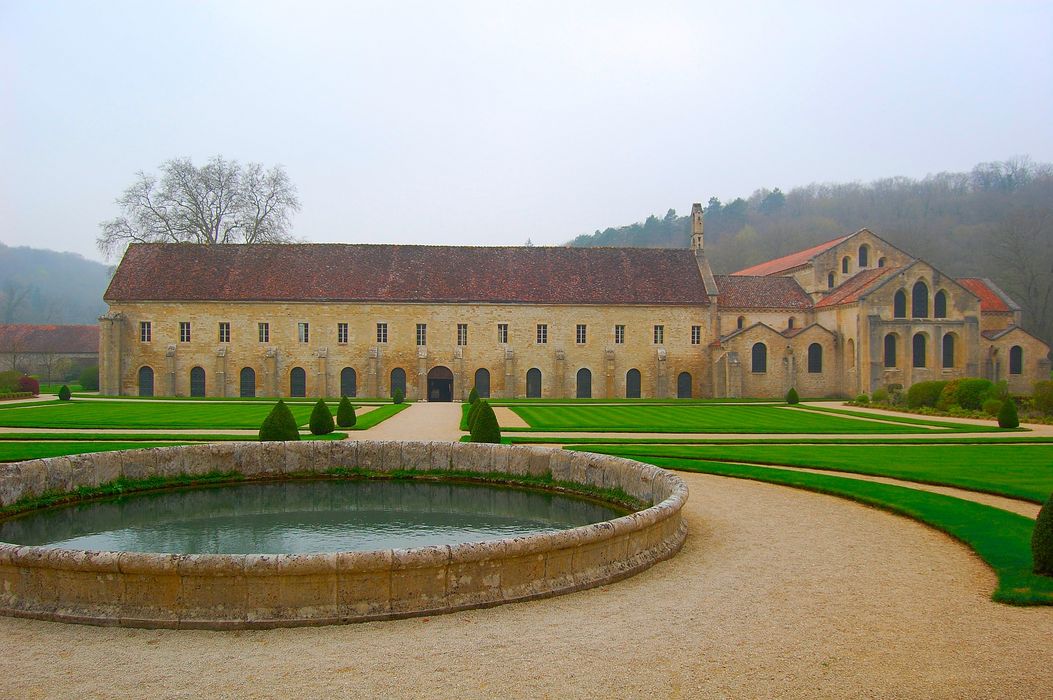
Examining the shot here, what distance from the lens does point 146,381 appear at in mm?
41781

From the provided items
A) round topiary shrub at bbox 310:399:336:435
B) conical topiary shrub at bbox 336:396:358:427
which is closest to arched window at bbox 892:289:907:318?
conical topiary shrub at bbox 336:396:358:427

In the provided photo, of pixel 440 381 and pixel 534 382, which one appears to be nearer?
pixel 440 381

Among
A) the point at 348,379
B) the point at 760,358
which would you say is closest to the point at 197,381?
the point at 348,379

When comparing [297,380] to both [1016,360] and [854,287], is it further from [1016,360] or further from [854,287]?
[1016,360]

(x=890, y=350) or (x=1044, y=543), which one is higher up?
(x=890, y=350)

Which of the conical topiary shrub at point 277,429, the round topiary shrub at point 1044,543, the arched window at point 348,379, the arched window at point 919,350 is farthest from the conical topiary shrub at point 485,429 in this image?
the arched window at point 919,350

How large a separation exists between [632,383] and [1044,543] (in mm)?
35508

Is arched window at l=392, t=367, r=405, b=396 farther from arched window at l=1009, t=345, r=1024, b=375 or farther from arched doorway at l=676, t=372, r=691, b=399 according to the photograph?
arched window at l=1009, t=345, r=1024, b=375

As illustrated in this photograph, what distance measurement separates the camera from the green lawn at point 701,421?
2372 centimetres

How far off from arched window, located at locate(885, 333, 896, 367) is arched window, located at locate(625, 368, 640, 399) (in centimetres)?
1381

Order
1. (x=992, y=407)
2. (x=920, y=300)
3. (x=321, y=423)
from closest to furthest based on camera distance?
(x=321, y=423) < (x=992, y=407) < (x=920, y=300)

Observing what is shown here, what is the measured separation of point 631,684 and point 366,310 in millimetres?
38013

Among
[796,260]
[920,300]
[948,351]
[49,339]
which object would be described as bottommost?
[948,351]

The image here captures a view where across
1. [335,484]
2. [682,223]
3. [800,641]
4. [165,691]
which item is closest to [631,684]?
[800,641]
